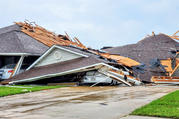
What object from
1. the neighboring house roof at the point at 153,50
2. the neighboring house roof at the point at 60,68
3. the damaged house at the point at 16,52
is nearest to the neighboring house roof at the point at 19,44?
the damaged house at the point at 16,52

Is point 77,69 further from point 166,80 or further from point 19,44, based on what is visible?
point 19,44

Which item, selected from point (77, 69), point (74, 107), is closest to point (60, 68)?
point (77, 69)

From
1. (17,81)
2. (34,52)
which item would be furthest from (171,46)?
(17,81)

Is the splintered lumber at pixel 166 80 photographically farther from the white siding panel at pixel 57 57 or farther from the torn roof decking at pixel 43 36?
the torn roof decking at pixel 43 36

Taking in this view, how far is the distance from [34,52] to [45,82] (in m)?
5.62

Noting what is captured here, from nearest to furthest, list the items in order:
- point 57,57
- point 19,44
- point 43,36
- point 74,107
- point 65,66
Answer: point 74,107 → point 65,66 → point 57,57 → point 19,44 → point 43,36

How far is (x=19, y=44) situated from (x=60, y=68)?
9648 millimetres

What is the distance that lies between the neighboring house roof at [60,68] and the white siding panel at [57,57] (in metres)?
0.56

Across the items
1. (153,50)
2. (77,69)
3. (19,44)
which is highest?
(19,44)

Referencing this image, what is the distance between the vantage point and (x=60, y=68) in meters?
22.6

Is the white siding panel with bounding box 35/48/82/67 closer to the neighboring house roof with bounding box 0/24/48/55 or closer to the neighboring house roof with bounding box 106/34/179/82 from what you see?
the neighboring house roof with bounding box 0/24/48/55

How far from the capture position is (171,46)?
3556 centimetres

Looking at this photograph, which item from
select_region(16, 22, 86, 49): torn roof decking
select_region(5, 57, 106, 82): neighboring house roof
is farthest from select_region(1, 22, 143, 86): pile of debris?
select_region(16, 22, 86, 49): torn roof decking

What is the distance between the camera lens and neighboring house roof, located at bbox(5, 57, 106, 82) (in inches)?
834
